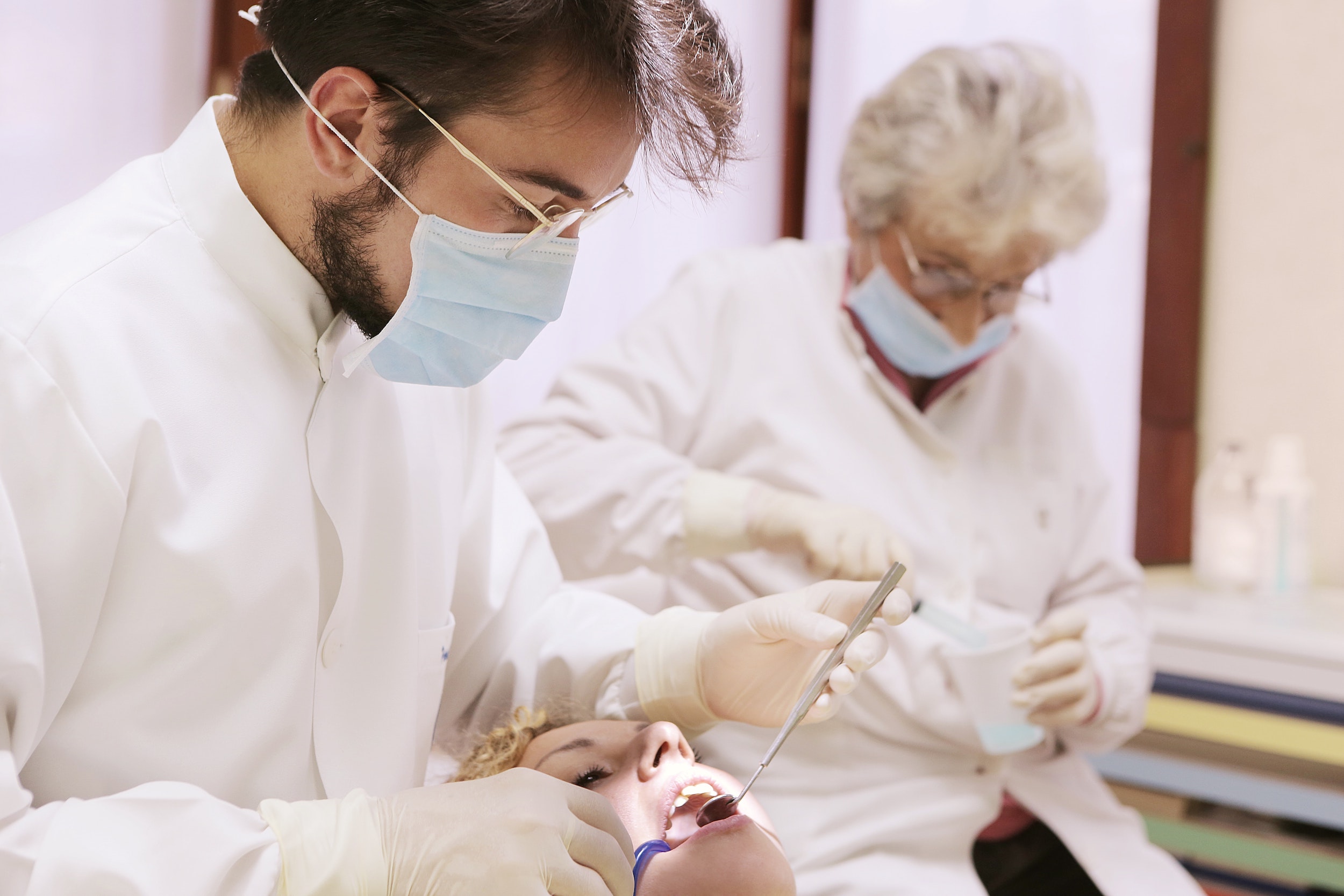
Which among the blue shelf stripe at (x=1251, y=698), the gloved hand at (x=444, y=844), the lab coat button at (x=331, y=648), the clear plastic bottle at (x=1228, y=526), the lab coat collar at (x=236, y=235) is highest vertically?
the lab coat collar at (x=236, y=235)

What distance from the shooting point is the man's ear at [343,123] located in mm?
908

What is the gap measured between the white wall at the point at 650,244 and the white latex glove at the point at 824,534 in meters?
0.47

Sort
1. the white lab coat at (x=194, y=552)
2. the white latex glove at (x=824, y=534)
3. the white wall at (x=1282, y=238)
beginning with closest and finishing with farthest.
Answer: the white lab coat at (x=194, y=552) → the white latex glove at (x=824, y=534) → the white wall at (x=1282, y=238)

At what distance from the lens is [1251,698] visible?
2.16m

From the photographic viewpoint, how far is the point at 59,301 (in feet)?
2.78

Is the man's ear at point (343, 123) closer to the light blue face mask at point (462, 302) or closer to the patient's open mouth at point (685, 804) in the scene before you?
the light blue face mask at point (462, 302)

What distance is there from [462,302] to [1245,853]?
1.99m

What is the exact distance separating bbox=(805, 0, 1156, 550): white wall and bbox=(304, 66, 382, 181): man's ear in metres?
2.07

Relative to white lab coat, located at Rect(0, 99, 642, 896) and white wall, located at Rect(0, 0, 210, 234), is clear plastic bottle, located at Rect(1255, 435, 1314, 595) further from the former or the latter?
white wall, located at Rect(0, 0, 210, 234)

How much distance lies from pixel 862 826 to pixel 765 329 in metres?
0.79

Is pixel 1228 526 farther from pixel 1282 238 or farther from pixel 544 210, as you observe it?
pixel 544 210

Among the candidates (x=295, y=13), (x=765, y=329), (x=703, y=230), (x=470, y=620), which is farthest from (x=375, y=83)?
(x=703, y=230)

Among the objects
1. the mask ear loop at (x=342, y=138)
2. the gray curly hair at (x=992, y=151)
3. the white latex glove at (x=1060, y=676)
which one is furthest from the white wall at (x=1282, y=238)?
the mask ear loop at (x=342, y=138)

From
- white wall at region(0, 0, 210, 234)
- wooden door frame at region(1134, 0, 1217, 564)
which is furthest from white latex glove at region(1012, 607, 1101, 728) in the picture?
white wall at region(0, 0, 210, 234)
